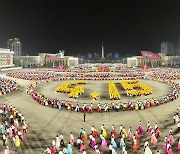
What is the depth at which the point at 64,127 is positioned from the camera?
22.5 m

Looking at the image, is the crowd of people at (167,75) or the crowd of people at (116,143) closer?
the crowd of people at (116,143)

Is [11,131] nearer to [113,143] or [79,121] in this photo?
[79,121]

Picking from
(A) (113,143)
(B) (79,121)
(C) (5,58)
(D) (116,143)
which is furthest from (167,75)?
(C) (5,58)

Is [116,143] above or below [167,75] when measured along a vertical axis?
below

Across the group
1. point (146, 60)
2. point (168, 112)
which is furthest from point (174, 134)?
point (146, 60)

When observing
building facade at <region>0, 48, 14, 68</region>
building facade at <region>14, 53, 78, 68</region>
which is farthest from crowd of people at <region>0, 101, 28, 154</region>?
building facade at <region>14, 53, 78, 68</region>

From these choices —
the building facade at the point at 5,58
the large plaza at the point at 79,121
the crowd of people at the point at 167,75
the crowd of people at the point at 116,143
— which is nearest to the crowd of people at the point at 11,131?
the large plaza at the point at 79,121

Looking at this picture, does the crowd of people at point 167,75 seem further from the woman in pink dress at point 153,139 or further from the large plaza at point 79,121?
the woman in pink dress at point 153,139

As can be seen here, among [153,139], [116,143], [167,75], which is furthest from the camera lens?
[167,75]

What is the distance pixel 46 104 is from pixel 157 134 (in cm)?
1621

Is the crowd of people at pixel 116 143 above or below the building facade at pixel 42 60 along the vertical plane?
below

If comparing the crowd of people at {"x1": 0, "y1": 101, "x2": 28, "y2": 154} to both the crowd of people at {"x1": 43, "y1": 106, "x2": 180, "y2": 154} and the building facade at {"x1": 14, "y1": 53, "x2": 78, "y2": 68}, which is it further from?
the building facade at {"x1": 14, "y1": 53, "x2": 78, "y2": 68}

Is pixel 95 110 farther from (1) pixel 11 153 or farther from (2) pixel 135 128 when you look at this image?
(1) pixel 11 153

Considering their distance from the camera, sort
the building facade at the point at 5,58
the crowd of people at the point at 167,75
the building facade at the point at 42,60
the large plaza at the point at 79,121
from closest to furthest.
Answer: the large plaza at the point at 79,121
the crowd of people at the point at 167,75
the building facade at the point at 5,58
the building facade at the point at 42,60
